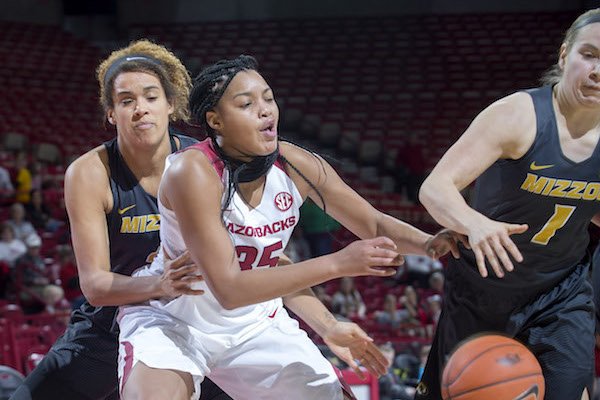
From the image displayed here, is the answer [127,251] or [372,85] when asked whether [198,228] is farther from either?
[372,85]

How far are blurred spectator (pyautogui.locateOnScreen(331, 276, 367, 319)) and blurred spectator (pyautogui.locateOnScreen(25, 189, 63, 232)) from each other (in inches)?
119

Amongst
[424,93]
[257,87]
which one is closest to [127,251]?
[257,87]

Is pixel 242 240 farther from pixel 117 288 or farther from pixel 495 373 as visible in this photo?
pixel 495 373

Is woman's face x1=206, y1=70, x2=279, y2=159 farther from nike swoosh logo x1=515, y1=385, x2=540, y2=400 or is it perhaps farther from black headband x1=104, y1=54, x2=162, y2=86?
nike swoosh logo x1=515, y1=385, x2=540, y2=400

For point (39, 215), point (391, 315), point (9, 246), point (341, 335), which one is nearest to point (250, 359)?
point (341, 335)

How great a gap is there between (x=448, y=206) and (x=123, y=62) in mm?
1343

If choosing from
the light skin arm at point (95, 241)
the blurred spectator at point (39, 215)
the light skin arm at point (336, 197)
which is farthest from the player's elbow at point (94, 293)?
the blurred spectator at point (39, 215)

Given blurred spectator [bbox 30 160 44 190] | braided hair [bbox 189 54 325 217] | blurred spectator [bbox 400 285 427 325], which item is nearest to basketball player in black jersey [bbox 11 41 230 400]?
braided hair [bbox 189 54 325 217]

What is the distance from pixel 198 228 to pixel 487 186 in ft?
3.21

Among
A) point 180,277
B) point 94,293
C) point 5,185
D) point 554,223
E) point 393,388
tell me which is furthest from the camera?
point 5,185

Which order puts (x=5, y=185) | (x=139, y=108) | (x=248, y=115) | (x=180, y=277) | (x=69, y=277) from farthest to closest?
(x=5, y=185) → (x=69, y=277) → (x=139, y=108) → (x=248, y=115) → (x=180, y=277)

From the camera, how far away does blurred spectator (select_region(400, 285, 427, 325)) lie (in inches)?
305

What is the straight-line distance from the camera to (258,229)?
291cm

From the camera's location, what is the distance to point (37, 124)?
12695mm
